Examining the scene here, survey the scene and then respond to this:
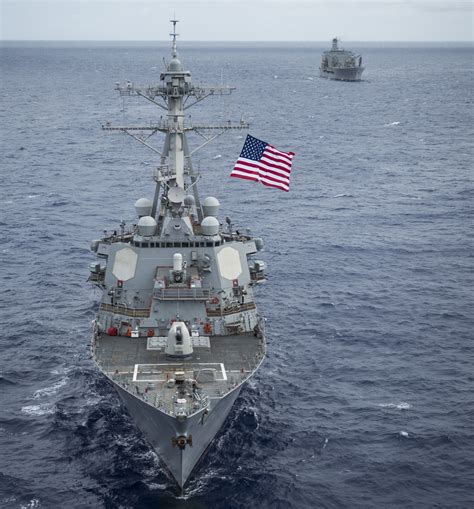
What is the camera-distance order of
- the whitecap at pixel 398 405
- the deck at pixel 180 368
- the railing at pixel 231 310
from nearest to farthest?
the deck at pixel 180 368 < the whitecap at pixel 398 405 < the railing at pixel 231 310

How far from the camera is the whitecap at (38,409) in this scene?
1455 inches

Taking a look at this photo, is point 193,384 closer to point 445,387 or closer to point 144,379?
point 144,379

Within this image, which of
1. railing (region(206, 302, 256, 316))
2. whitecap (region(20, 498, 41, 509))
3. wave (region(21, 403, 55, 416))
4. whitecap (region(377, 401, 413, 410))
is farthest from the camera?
railing (region(206, 302, 256, 316))

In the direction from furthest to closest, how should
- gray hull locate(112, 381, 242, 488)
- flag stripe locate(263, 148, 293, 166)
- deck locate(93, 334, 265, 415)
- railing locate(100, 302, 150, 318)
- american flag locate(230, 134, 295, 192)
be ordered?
flag stripe locate(263, 148, 293, 166), american flag locate(230, 134, 295, 192), railing locate(100, 302, 150, 318), deck locate(93, 334, 265, 415), gray hull locate(112, 381, 242, 488)

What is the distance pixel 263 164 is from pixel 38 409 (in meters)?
18.1

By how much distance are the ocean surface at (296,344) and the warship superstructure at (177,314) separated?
115 inches

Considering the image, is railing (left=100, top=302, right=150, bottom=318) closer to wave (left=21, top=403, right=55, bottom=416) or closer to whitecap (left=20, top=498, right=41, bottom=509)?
wave (left=21, top=403, right=55, bottom=416)

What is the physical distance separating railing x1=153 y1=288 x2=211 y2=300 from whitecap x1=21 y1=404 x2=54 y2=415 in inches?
304

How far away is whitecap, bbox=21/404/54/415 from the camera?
37.0m

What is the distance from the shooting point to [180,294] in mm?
37625

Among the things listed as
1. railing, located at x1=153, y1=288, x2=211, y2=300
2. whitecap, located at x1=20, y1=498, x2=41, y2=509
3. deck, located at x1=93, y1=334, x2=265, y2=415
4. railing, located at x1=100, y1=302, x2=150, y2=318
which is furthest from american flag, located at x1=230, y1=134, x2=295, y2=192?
whitecap, located at x1=20, y1=498, x2=41, y2=509

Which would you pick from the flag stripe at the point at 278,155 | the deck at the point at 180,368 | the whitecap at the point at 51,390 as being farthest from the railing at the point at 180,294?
the flag stripe at the point at 278,155

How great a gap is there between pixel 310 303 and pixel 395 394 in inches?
525

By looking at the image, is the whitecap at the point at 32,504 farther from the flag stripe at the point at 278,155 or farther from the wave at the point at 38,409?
the flag stripe at the point at 278,155
